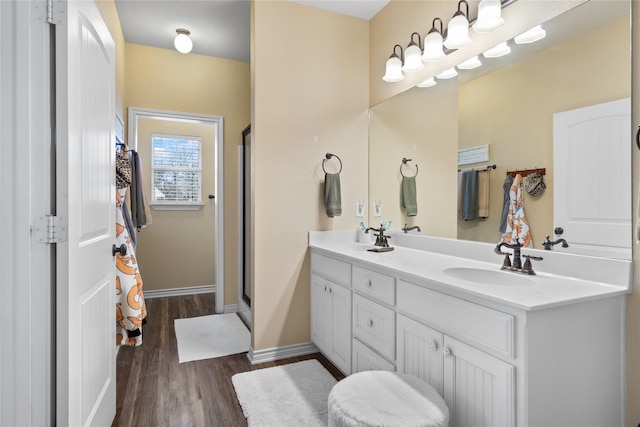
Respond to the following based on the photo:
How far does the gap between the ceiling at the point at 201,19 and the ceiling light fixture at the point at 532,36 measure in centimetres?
128

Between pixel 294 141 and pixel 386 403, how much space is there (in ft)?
6.30

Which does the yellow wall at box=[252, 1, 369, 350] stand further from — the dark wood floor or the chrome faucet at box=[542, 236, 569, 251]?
the chrome faucet at box=[542, 236, 569, 251]

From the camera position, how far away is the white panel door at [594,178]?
4.47 feet

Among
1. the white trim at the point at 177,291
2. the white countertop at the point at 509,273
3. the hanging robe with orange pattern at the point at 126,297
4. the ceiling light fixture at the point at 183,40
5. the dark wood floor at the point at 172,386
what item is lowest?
the dark wood floor at the point at 172,386

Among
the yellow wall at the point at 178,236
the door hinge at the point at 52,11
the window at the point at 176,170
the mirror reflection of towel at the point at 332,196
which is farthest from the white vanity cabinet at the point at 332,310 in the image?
the window at the point at 176,170

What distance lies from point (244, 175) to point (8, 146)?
102 inches

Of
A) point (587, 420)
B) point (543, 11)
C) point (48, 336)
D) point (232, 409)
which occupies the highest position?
point (543, 11)

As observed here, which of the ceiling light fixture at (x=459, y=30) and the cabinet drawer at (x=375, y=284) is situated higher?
the ceiling light fixture at (x=459, y=30)

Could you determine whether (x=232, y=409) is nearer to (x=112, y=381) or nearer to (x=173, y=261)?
(x=112, y=381)

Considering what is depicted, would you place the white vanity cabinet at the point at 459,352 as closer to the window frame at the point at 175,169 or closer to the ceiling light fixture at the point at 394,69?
the ceiling light fixture at the point at 394,69

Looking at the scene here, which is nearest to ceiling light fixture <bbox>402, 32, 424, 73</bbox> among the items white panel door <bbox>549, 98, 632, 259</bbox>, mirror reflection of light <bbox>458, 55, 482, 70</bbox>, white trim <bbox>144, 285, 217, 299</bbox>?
mirror reflection of light <bbox>458, 55, 482, 70</bbox>

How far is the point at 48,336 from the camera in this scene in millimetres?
1232

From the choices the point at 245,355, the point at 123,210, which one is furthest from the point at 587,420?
the point at 123,210

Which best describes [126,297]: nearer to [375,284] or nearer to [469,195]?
[375,284]
